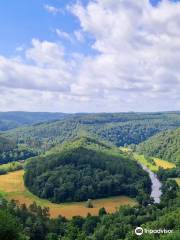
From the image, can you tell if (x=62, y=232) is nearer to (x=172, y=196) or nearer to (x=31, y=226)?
(x=31, y=226)

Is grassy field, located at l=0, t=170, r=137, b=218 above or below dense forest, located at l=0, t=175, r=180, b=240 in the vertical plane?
below

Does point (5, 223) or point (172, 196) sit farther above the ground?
point (5, 223)

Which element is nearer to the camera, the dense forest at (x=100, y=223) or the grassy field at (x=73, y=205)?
the dense forest at (x=100, y=223)

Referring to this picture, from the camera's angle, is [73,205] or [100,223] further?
[73,205]

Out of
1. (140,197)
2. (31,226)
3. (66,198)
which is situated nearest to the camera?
(31,226)

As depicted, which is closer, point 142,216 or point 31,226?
point 31,226

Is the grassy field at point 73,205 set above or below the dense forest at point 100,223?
below

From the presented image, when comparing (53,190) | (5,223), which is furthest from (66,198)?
(5,223)

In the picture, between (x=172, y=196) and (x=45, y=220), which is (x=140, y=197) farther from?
(x=45, y=220)

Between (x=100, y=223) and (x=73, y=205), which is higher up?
(x=100, y=223)

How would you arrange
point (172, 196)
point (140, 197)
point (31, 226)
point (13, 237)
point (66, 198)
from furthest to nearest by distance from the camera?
point (66, 198) < point (140, 197) < point (172, 196) < point (31, 226) < point (13, 237)

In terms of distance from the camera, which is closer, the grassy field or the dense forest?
the dense forest
